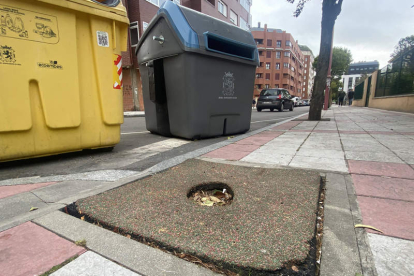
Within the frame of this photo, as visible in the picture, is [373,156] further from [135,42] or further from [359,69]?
[359,69]

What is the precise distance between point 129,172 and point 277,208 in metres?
1.63

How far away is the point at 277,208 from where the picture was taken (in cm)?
155

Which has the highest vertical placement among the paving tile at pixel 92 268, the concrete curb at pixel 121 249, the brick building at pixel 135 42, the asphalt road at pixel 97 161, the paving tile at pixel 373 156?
the brick building at pixel 135 42

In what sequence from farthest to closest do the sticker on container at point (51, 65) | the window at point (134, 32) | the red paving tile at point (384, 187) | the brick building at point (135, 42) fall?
the window at point (134, 32) < the brick building at point (135, 42) < the sticker on container at point (51, 65) < the red paving tile at point (384, 187)

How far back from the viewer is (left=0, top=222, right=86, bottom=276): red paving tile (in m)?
1.05

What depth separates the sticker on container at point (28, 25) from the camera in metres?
2.31

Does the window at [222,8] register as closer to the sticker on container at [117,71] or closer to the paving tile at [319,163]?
the sticker on container at [117,71]

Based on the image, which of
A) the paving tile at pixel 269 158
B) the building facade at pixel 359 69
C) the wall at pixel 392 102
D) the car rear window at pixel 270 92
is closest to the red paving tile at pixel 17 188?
the paving tile at pixel 269 158

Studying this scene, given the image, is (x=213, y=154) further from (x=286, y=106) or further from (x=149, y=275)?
(x=286, y=106)

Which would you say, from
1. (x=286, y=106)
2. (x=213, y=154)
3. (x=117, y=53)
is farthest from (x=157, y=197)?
(x=286, y=106)

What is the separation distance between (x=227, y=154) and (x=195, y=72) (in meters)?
Answer: 1.56

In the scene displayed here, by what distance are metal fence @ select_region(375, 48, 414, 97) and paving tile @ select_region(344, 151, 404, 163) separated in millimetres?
10099

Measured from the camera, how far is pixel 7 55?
7.65 feet

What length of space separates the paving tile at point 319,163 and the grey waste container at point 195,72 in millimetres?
1918
